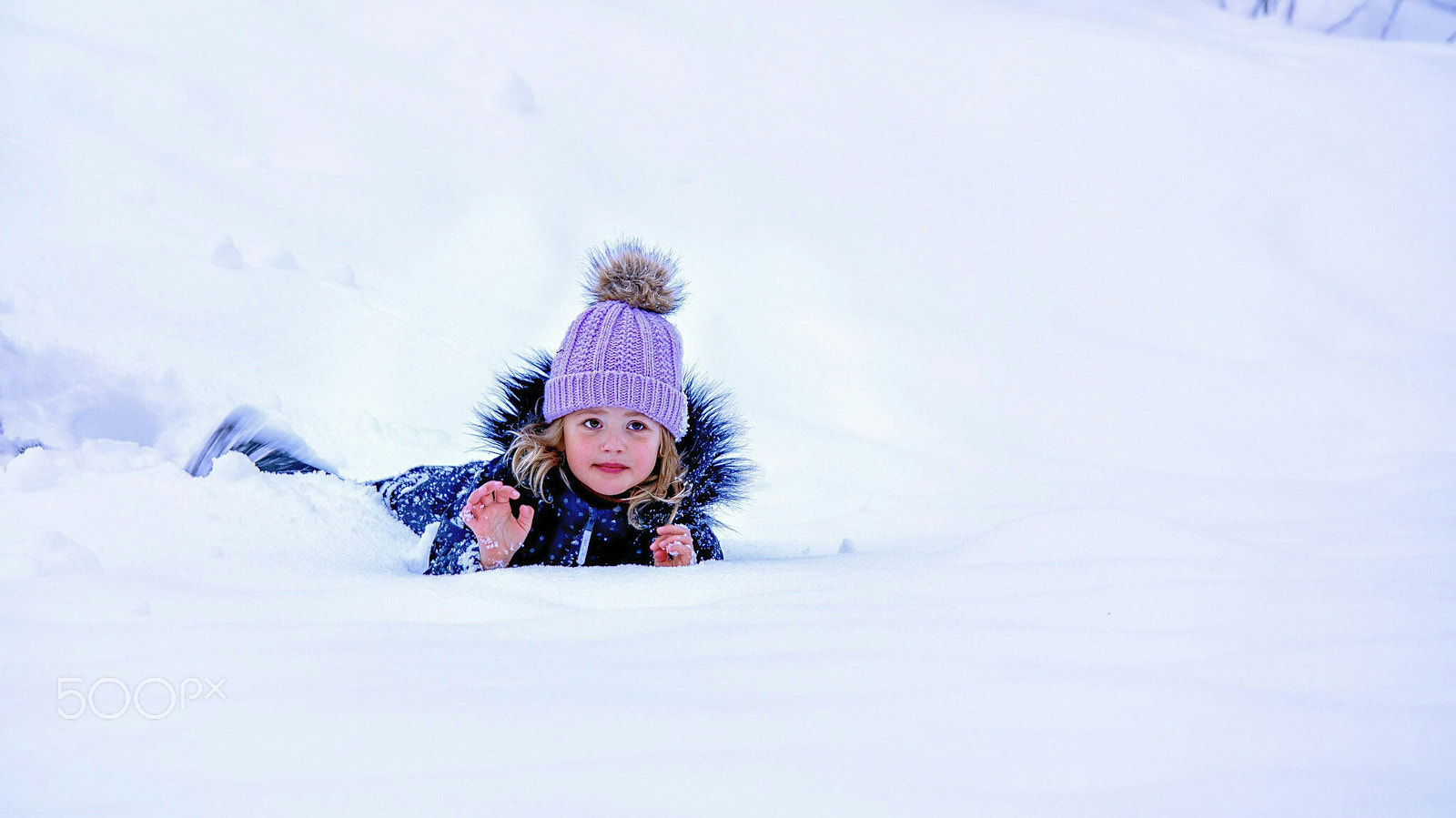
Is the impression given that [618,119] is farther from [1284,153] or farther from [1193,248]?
[1284,153]

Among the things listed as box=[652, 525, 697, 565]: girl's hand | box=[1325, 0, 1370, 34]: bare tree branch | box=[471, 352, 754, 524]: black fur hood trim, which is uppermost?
box=[1325, 0, 1370, 34]: bare tree branch

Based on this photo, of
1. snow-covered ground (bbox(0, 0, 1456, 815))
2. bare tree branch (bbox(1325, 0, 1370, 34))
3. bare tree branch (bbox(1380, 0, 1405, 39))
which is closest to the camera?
snow-covered ground (bbox(0, 0, 1456, 815))

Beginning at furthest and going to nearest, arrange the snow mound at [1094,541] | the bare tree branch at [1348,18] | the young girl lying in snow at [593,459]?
1. the bare tree branch at [1348,18]
2. the young girl lying in snow at [593,459]
3. the snow mound at [1094,541]

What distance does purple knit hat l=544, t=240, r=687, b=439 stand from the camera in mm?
2223

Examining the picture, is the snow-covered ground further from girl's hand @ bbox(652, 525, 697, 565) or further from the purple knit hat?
the purple knit hat

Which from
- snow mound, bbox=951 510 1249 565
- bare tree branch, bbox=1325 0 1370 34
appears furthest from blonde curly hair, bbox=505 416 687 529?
bare tree branch, bbox=1325 0 1370 34

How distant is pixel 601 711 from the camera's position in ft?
3.25

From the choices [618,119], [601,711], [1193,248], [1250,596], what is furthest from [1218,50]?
[601,711]

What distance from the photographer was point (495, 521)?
6.98ft

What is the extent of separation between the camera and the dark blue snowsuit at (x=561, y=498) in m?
2.28

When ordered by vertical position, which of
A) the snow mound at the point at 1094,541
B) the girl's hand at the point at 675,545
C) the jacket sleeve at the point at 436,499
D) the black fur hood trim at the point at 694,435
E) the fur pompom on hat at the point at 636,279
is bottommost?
the snow mound at the point at 1094,541

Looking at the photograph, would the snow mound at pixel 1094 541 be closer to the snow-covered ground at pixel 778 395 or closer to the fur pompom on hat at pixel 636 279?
the snow-covered ground at pixel 778 395

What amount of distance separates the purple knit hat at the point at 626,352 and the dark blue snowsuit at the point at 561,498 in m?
0.11

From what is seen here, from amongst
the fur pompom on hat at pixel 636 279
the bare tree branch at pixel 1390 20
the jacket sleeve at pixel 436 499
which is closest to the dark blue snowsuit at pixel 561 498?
the jacket sleeve at pixel 436 499
